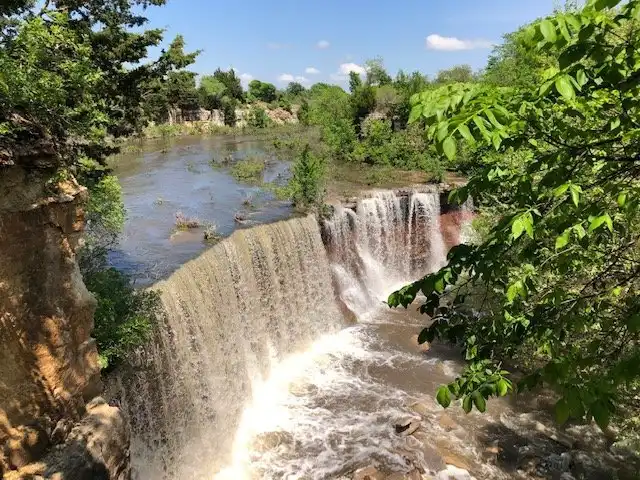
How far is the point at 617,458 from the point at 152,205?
1421 cm

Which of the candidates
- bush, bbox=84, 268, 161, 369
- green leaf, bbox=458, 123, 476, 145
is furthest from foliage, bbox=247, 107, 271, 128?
green leaf, bbox=458, 123, 476, 145

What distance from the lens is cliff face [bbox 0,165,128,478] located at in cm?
510

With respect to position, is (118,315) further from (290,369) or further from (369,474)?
(290,369)

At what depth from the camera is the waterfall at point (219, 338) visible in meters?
8.11

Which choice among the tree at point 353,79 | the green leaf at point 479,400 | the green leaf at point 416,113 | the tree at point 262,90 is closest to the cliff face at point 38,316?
the green leaf at point 416,113

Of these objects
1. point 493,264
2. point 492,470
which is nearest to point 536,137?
point 493,264

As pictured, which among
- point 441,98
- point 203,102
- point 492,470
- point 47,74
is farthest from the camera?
point 203,102

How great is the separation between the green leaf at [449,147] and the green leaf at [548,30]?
576 mm

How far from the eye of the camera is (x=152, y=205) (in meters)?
16.3

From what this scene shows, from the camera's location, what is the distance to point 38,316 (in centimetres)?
539

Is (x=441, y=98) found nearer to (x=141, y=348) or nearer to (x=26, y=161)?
(x=26, y=161)

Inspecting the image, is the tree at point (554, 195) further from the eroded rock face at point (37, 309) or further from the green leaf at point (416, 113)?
the eroded rock face at point (37, 309)

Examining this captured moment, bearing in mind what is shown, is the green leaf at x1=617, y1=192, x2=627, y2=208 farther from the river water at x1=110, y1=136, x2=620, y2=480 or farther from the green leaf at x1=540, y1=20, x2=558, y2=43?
the river water at x1=110, y1=136, x2=620, y2=480

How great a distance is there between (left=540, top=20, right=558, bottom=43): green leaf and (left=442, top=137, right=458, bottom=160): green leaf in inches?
22.7
